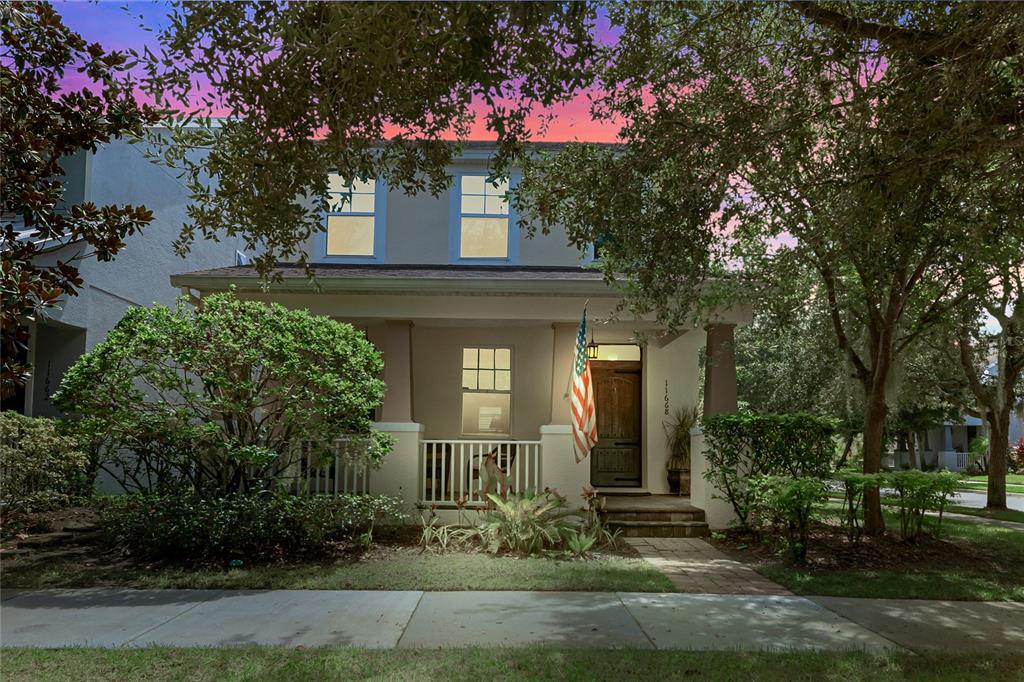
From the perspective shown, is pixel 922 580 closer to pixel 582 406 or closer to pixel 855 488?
pixel 855 488

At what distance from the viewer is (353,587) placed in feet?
23.6

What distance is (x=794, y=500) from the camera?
27.7 ft

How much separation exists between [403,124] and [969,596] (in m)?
6.62

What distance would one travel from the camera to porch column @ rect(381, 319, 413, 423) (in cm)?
1062

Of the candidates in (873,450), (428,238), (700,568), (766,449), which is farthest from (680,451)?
(428,238)

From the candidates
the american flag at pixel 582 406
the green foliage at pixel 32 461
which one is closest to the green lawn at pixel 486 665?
the american flag at pixel 582 406

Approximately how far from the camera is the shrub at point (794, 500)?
8422 mm

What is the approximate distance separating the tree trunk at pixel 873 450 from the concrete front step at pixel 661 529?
2033mm

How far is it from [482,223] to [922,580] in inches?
309

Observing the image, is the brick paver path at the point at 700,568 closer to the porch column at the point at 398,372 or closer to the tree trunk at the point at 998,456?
the porch column at the point at 398,372

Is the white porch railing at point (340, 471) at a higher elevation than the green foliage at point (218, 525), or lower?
higher

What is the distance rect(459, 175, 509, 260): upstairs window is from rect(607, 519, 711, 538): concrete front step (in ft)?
15.1

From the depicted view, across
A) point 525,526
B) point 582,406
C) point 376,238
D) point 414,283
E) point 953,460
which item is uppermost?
point 376,238

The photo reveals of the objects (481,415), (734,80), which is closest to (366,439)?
(481,415)
